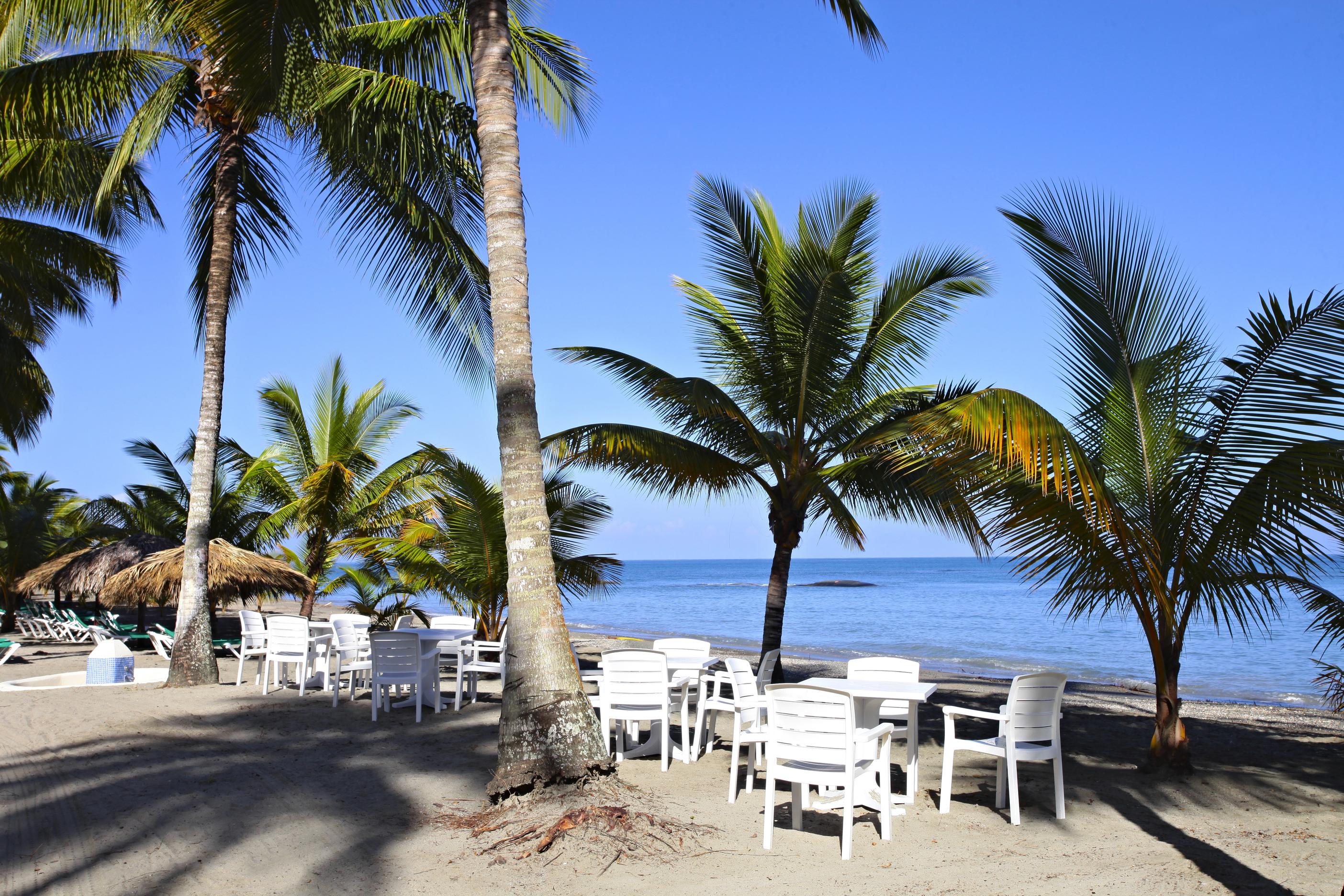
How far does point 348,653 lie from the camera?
33.2 feet

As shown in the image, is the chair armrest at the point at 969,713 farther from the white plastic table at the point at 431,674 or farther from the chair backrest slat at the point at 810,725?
the white plastic table at the point at 431,674

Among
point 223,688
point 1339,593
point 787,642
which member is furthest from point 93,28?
point 1339,593

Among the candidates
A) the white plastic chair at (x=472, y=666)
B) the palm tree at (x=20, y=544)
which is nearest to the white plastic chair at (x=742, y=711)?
the white plastic chair at (x=472, y=666)

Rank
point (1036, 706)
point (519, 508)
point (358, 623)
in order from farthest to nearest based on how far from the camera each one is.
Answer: point (358, 623) < point (1036, 706) < point (519, 508)

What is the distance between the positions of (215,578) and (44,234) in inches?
226

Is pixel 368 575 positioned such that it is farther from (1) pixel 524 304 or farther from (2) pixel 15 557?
(1) pixel 524 304

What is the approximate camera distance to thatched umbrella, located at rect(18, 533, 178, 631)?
49.6 feet

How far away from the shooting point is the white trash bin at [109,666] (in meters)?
10.6

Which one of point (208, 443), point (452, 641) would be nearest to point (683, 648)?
point (452, 641)

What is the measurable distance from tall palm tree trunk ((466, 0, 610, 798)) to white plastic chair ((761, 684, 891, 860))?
94 cm

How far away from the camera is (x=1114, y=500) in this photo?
6.36 meters

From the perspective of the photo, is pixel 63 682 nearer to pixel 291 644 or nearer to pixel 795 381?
pixel 291 644

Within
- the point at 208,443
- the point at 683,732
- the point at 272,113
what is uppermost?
the point at 272,113

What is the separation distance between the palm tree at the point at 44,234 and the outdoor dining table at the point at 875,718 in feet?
30.9
